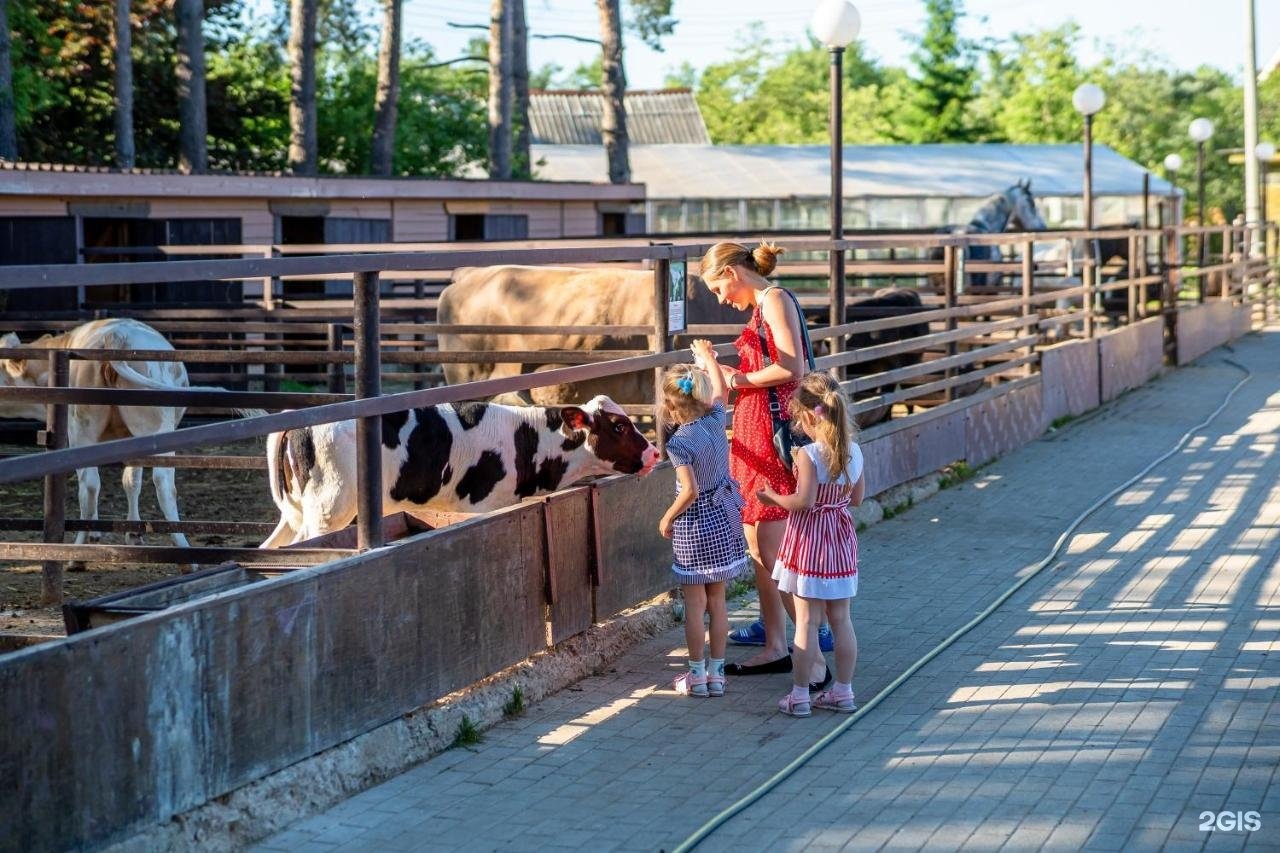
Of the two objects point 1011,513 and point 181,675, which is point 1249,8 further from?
point 181,675

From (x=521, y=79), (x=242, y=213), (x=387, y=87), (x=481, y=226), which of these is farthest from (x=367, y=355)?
(x=521, y=79)

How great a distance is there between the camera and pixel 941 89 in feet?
222

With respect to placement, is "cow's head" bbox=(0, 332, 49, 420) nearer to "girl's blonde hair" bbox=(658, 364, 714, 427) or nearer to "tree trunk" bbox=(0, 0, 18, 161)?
"girl's blonde hair" bbox=(658, 364, 714, 427)

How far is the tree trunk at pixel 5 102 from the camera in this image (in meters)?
26.3

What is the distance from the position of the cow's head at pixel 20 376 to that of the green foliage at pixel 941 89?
58066 millimetres

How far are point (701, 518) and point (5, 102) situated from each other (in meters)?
22.6

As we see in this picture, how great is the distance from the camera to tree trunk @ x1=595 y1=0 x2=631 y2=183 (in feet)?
119

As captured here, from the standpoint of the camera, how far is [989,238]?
554 inches

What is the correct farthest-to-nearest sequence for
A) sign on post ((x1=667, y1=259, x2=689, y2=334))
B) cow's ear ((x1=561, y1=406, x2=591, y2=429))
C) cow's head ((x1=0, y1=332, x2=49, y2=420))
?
cow's head ((x1=0, y1=332, x2=49, y2=420)), sign on post ((x1=667, y1=259, x2=689, y2=334)), cow's ear ((x1=561, y1=406, x2=591, y2=429))

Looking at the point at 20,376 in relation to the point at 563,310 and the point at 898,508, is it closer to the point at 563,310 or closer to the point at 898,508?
the point at 563,310

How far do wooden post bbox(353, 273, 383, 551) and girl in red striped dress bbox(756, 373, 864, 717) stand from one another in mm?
1670

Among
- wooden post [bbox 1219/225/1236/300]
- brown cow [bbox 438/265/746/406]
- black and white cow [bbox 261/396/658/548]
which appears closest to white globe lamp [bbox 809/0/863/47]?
brown cow [bbox 438/265/746/406]

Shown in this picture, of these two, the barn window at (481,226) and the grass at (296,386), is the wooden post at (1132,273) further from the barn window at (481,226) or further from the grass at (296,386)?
the barn window at (481,226)

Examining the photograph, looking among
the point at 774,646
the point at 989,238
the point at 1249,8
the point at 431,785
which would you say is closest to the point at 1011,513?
the point at 989,238
